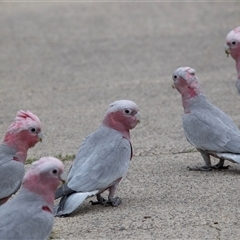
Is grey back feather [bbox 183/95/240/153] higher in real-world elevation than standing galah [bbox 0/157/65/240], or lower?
lower

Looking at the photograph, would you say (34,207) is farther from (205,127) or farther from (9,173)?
(205,127)

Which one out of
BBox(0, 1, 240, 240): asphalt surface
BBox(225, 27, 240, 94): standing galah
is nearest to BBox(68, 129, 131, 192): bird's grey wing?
BBox(0, 1, 240, 240): asphalt surface

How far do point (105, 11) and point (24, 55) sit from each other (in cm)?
409

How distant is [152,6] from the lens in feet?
57.9

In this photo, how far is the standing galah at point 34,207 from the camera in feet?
15.4

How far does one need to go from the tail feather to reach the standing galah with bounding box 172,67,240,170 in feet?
5.02

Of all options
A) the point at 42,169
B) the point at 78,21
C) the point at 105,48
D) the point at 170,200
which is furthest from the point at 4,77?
the point at 42,169

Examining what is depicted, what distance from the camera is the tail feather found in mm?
5781

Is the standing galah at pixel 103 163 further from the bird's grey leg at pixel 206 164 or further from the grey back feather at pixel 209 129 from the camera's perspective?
the bird's grey leg at pixel 206 164

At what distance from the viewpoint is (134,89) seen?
35.7ft

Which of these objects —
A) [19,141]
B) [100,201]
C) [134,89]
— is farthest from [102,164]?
[134,89]

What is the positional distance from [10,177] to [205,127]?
2031mm

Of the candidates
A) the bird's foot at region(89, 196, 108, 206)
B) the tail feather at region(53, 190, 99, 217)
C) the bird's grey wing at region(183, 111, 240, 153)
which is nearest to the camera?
the tail feather at region(53, 190, 99, 217)

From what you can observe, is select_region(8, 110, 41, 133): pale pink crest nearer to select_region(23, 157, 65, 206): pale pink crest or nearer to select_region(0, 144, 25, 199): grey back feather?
select_region(0, 144, 25, 199): grey back feather
